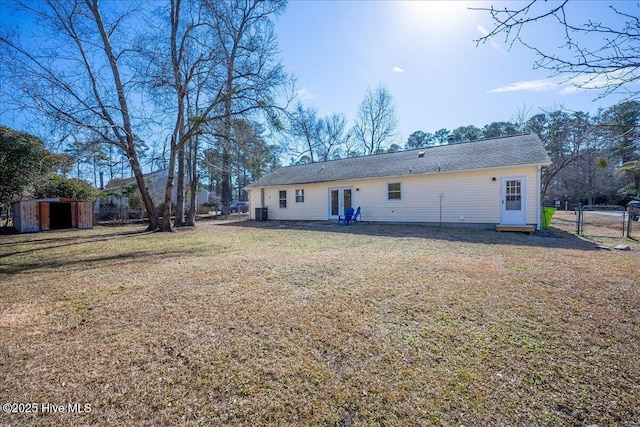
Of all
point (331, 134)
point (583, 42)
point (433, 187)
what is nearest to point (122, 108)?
point (433, 187)

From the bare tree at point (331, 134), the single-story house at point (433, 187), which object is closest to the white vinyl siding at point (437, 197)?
the single-story house at point (433, 187)

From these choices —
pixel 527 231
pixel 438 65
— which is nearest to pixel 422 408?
pixel 438 65

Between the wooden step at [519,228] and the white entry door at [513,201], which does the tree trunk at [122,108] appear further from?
the white entry door at [513,201]

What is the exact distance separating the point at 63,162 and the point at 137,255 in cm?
507

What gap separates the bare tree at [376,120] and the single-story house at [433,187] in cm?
1449

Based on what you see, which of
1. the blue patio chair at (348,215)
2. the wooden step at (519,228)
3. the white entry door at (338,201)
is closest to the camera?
the wooden step at (519,228)

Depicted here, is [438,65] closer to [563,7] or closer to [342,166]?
[563,7]

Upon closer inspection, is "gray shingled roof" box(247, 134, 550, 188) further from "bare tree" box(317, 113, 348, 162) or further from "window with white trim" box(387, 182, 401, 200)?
"bare tree" box(317, 113, 348, 162)

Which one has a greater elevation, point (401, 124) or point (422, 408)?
point (401, 124)

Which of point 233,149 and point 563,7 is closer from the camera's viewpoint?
point 563,7

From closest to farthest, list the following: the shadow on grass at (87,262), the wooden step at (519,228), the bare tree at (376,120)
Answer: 1. the shadow on grass at (87,262)
2. the wooden step at (519,228)
3. the bare tree at (376,120)

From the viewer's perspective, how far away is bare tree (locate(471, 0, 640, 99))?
208cm

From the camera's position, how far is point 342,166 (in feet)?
60.2

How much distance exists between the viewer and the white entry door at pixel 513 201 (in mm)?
11297
